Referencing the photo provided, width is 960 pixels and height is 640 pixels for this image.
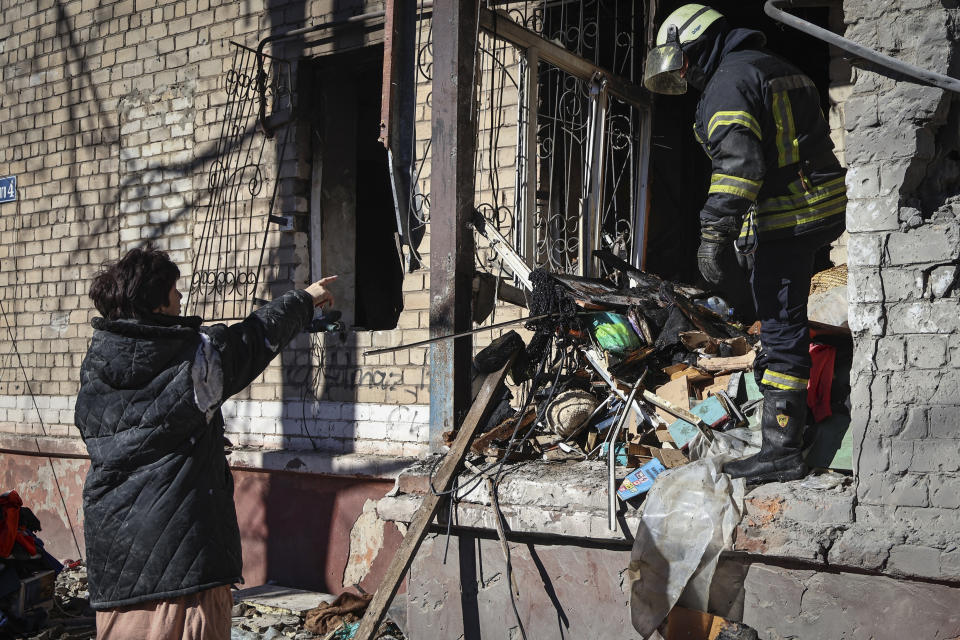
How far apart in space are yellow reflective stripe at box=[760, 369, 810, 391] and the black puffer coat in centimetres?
185

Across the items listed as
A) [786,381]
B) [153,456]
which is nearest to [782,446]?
[786,381]

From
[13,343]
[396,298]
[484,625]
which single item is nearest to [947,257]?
[484,625]

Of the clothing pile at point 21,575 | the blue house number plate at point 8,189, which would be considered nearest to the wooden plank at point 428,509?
the clothing pile at point 21,575

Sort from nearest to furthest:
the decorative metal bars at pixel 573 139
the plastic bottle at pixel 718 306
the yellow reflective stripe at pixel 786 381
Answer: the yellow reflective stripe at pixel 786 381
the plastic bottle at pixel 718 306
the decorative metal bars at pixel 573 139

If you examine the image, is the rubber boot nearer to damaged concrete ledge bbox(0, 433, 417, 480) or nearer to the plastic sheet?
the plastic sheet

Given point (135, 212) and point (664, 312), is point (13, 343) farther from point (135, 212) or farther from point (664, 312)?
point (664, 312)

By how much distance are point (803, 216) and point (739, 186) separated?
35cm

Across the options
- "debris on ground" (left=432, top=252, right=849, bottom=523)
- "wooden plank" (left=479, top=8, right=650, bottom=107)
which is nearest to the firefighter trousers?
"debris on ground" (left=432, top=252, right=849, bottom=523)

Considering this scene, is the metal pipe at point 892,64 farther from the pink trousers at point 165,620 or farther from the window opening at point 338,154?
the window opening at point 338,154

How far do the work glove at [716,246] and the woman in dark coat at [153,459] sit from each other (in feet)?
5.37

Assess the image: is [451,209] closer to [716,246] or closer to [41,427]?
[716,246]

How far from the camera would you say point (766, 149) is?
3150 mm

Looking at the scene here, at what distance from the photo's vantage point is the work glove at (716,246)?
10.0ft

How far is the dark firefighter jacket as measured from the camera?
9.86ft
